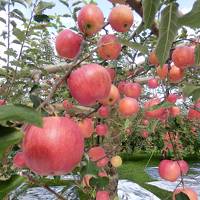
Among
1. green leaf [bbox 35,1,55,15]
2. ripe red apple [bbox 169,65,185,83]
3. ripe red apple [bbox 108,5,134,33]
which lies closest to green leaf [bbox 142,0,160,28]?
ripe red apple [bbox 108,5,134,33]

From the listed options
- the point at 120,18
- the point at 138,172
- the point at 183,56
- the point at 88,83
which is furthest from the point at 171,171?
the point at 138,172

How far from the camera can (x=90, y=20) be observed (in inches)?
61.6

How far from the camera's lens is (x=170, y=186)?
40.9 ft

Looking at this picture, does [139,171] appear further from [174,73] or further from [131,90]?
[174,73]

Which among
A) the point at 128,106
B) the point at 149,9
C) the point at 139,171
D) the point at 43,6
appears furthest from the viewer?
the point at 139,171

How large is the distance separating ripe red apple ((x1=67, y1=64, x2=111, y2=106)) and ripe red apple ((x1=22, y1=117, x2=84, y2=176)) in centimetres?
23

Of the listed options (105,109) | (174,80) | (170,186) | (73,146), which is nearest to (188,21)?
(73,146)

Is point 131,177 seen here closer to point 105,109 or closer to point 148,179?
point 148,179

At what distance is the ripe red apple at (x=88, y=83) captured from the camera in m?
1.18

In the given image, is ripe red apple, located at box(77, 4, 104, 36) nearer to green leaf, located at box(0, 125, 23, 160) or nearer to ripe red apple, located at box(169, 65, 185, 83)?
ripe red apple, located at box(169, 65, 185, 83)

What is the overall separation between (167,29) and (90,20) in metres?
0.57

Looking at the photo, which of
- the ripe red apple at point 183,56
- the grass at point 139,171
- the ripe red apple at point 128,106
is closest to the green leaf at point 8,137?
the ripe red apple at point 183,56

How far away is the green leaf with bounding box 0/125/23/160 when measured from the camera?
2.10 ft

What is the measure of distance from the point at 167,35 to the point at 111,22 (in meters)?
0.69
